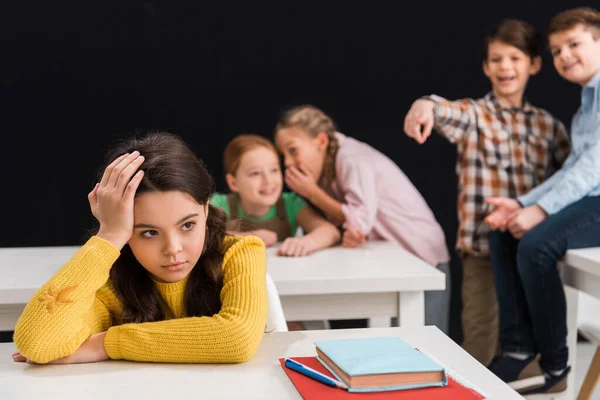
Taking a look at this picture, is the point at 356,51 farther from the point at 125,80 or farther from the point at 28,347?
the point at 28,347

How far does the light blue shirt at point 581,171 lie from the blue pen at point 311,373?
155 centimetres

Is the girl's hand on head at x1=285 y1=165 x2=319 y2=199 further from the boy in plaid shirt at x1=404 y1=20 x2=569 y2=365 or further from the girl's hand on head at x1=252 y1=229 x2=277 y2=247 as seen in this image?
the boy in plaid shirt at x1=404 y1=20 x2=569 y2=365

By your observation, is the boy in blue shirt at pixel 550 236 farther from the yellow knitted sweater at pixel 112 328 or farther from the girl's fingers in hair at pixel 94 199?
the girl's fingers in hair at pixel 94 199

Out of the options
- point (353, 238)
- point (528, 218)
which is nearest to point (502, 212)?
point (528, 218)

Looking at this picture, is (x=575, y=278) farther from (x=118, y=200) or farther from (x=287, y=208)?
(x=118, y=200)

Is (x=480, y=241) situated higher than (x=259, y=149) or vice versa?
(x=259, y=149)

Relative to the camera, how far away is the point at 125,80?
3342 mm

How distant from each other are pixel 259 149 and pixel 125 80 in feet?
3.27

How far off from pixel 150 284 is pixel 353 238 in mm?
1286

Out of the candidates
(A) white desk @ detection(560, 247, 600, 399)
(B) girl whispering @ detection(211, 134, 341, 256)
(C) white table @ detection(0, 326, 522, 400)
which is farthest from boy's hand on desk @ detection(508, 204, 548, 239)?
(C) white table @ detection(0, 326, 522, 400)

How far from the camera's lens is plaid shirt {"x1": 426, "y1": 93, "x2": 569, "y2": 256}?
2721 mm

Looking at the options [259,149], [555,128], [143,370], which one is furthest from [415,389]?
[555,128]

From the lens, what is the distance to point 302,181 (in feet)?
9.03

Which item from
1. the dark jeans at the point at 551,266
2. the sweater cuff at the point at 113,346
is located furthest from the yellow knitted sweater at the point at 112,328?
the dark jeans at the point at 551,266
